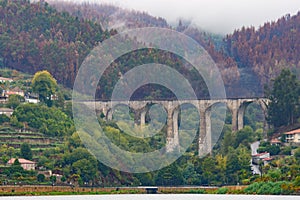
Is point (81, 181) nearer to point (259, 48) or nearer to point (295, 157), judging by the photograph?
point (295, 157)

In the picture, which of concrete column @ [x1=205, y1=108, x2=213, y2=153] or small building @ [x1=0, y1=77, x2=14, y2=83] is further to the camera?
small building @ [x1=0, y1=77, x2=14, y2=83]

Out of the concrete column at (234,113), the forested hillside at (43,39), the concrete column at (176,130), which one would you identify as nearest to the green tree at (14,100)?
the concrete column at (176,130)

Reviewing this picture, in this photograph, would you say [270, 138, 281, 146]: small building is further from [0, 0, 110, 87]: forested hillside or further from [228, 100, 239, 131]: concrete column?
A: [0, 0, 110, 87]: forested hillside

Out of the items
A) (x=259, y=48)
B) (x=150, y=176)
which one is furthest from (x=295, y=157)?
(x=259, y=48)

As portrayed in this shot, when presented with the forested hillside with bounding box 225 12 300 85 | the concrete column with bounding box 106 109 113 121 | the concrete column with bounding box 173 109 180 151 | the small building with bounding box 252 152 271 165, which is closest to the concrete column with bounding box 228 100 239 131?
the concrete column with bounding box 173 109 180 151

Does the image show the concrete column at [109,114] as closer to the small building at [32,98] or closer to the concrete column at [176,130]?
the concrete column at [176,130]

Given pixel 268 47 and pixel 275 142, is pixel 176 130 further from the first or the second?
pixel 268 47
